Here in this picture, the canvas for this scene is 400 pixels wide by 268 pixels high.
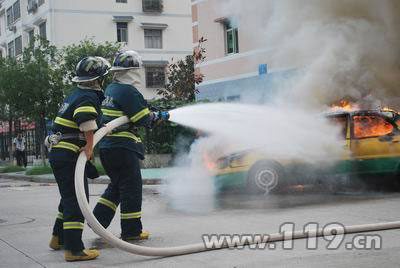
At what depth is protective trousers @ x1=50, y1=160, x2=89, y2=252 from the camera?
5680 mm

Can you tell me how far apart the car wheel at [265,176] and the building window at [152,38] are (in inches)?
1270

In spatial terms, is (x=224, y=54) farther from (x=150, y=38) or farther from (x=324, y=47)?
(x=150, y=38)

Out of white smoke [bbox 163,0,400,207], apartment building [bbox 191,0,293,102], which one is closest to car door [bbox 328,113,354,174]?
white smoke [bbox 163,0,400,207]

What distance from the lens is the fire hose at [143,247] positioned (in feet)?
17.8

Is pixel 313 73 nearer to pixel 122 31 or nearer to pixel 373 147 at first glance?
pixel 373 147

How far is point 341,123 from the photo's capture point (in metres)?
9.98

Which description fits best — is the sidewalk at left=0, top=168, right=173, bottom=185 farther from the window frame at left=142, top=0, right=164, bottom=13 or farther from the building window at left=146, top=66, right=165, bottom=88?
the window frame at left=142, top=0, right=164, bottom=13

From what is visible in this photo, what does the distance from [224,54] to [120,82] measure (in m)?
14.4

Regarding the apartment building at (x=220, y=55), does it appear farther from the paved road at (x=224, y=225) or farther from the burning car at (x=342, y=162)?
the paved road at (x=224, y=225)

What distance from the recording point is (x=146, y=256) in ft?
18.8

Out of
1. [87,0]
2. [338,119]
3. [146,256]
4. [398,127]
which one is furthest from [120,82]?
[87,0]

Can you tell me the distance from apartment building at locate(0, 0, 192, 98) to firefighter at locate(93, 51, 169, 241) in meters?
31.0

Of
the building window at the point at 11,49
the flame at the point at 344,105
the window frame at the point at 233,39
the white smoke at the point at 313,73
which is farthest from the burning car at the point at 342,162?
the building window at the point at 11,49

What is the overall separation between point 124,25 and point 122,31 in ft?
1.38
